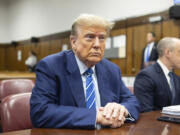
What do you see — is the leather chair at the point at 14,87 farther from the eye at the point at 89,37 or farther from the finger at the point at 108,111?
the finger at the point at 108,111

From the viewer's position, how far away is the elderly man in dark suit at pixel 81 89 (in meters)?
1.32

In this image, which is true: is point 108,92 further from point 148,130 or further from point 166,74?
point 166,74

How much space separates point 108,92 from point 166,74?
1118 mm

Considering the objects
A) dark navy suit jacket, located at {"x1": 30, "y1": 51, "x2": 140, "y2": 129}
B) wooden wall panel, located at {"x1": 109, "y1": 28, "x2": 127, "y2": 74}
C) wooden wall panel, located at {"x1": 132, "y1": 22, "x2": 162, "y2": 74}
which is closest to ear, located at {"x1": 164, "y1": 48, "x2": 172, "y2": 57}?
dark navy suit jacket, located at {"x1": 30, "y1": 51, "x2": 140, "y2": 129}

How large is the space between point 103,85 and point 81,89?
20cm

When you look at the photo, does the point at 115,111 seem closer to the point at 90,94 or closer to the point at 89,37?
the point at 90,94

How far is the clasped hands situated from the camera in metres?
1.31

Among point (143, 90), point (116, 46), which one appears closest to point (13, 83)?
point (143, 90)

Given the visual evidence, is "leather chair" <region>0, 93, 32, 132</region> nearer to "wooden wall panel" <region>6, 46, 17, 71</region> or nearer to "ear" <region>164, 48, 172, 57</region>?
"ear" <region>164, 48, 172, 57</region>

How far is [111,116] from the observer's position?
1.33m

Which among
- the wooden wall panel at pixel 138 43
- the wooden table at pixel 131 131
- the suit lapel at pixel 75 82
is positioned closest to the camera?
the wooden table at pixel 131 131

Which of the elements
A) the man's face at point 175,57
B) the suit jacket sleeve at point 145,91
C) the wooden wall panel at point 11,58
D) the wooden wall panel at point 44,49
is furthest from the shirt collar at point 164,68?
the wooden wall panel at point 11,58

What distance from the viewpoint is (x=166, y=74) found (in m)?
2.52

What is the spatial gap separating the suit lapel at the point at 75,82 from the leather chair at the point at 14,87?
5.37ft
